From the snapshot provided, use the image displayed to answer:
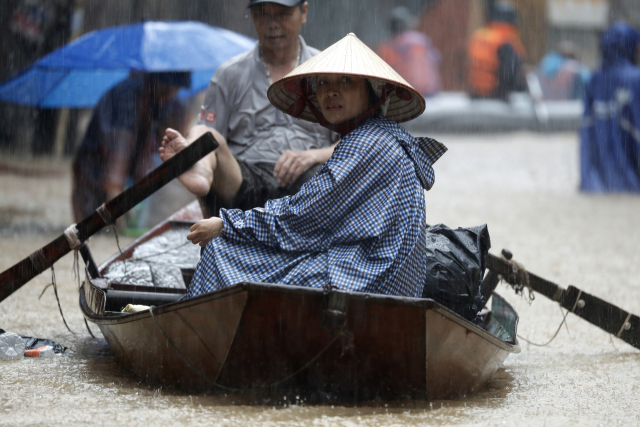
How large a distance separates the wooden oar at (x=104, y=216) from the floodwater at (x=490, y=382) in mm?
404

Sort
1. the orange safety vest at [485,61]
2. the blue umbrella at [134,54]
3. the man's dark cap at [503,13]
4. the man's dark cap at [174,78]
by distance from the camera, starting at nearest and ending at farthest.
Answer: the blue umbrella at [134,54] → the man's dark cap at [174,78] → the orange safety vest at [485,61] → the man's dark cap at [503,13]

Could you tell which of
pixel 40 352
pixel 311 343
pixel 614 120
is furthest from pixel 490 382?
pixel 614 120

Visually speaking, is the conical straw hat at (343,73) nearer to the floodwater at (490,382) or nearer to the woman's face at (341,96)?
the woman's face at (341,96)

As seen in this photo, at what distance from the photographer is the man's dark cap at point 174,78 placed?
6.80m

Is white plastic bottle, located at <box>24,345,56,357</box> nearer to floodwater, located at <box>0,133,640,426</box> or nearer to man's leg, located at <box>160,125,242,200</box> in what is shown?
Answer: floodwater, located at <box>0,133,640,426</box>

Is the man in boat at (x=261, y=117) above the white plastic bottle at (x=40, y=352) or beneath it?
above

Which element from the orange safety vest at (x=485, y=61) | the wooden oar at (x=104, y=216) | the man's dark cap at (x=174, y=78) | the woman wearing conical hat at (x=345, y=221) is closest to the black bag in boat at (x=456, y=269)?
the woman wearing conical hat at (x=345, y=221)

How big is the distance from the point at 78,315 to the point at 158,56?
8.64 feet

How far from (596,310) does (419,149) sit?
1507mm

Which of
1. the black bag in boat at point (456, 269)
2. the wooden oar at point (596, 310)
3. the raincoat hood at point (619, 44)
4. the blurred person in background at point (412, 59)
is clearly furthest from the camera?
the blurred person in background at point (412, 59)

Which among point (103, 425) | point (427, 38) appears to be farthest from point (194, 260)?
point (427, 38)

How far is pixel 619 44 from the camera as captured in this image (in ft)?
35.2

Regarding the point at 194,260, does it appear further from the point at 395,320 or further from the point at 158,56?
the point at 158,56

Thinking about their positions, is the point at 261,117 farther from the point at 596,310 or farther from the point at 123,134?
the point at 123,134
